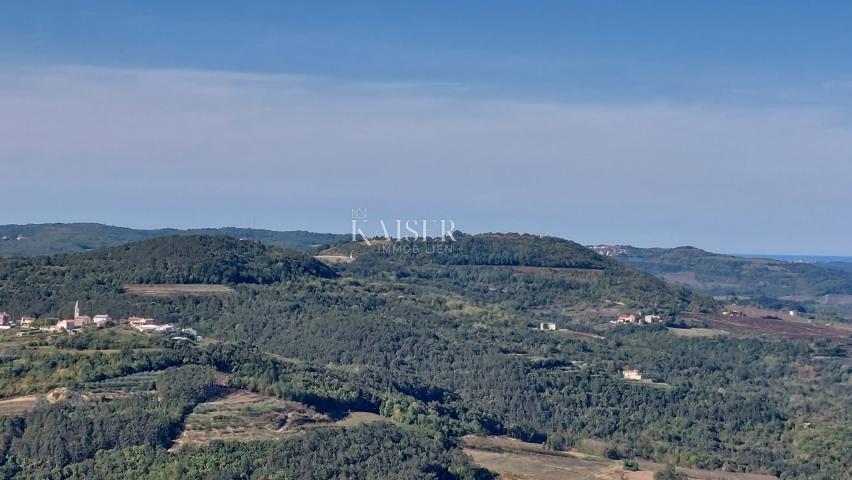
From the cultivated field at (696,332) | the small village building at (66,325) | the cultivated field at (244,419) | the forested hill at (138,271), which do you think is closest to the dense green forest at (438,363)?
the forested hill at (138,271)

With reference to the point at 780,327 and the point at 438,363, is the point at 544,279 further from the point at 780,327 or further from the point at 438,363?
the point at 438,363

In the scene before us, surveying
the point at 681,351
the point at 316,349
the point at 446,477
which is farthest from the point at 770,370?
the point at 446,477

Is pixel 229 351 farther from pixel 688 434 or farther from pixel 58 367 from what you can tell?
→ pixel 688 434

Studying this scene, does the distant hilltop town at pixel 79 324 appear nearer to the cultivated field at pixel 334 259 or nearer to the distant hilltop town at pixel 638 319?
the distant hilltop town at pixel 638 319

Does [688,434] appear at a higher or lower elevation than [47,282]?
lower

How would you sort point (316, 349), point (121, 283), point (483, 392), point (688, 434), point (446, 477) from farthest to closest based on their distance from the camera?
point (121, 283) → point (316, 349) → point (483, 392) → point (688, 434) → point (446, 477)

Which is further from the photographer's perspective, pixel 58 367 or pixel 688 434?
pixel 688 434

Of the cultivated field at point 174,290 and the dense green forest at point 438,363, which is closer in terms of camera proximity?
the dense green forest at point 438,363

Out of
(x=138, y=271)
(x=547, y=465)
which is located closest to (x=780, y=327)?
(x=138, y=271)
